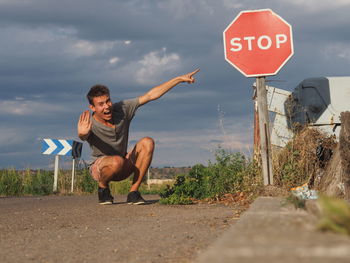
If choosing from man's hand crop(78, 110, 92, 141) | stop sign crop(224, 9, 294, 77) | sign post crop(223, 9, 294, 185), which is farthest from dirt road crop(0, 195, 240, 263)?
stop sign crop(224, 9, 294, 77)

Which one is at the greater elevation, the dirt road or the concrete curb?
the concrete curb

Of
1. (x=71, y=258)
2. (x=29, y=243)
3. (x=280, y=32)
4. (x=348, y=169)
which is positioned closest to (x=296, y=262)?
(x=71, y=258)

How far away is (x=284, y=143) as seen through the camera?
28.5ft

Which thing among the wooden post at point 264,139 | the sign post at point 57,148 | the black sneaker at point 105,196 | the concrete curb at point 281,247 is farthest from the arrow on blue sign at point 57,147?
the concrete curb at point 281,247

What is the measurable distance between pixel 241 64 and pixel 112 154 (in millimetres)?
2373

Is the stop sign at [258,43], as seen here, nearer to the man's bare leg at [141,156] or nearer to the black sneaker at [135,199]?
the man's bare leg at [141,156]

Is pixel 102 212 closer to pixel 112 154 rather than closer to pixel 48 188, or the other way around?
pixel 112 154

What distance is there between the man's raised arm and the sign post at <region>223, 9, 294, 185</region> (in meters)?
0.70

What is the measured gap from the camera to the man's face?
7230mm

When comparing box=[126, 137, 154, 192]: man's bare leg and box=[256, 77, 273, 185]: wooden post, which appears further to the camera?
box=[126, 137, 154, 192]: man's bare leg

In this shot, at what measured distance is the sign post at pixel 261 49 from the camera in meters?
7.15

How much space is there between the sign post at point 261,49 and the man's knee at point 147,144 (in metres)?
1.70

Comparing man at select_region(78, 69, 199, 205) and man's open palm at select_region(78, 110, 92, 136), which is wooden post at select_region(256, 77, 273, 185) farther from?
man's open palm at select_region(78, 110, 92, 136)

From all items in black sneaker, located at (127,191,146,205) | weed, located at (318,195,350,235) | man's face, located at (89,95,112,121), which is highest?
man's face, located at (89,95,112,121)
